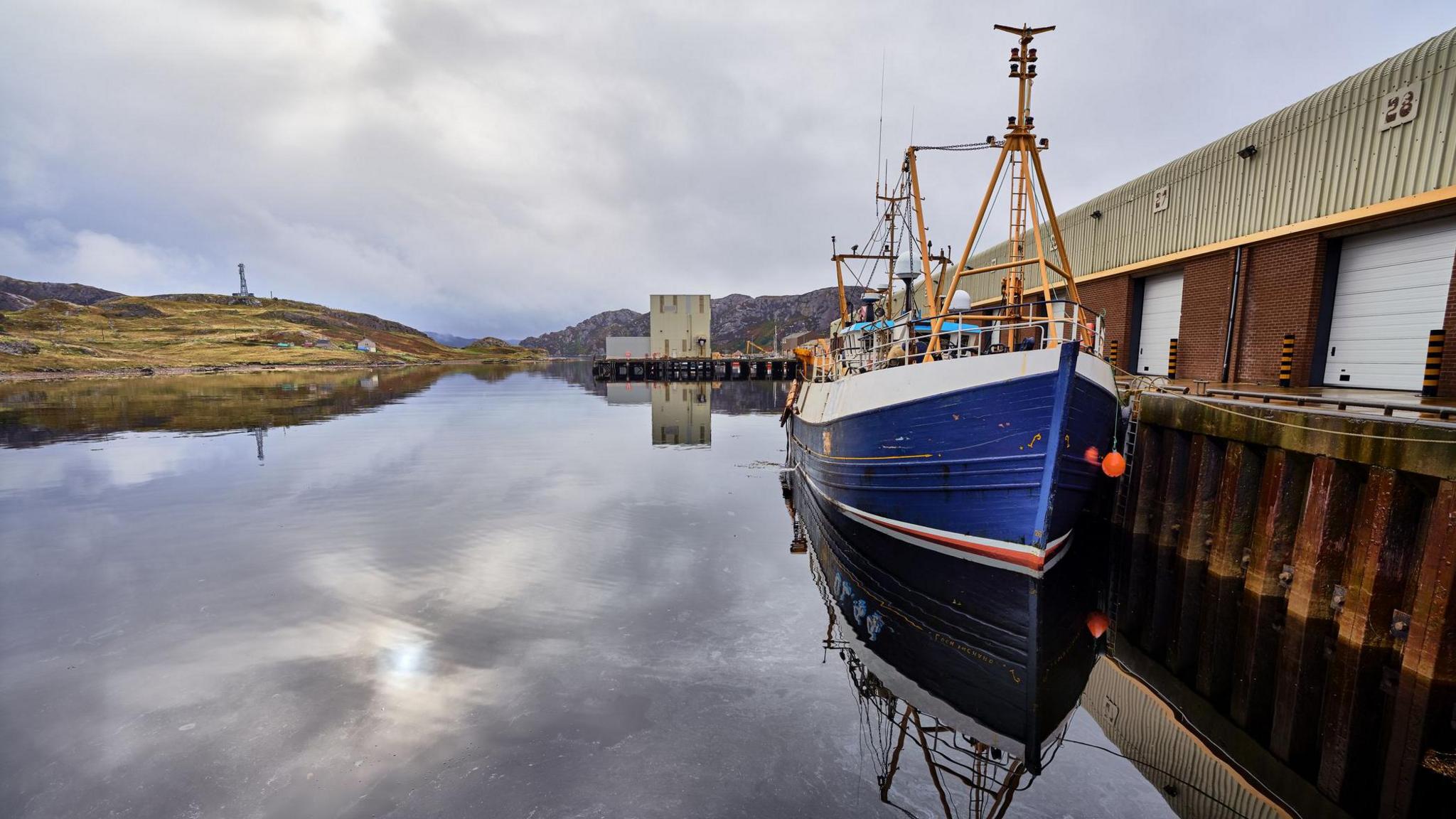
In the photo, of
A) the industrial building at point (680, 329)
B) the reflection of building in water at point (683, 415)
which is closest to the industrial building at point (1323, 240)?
the reflection of building in water at point (683, 415)

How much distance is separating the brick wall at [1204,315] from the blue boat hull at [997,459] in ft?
31.1

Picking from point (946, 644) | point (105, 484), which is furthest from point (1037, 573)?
point (105, 484)

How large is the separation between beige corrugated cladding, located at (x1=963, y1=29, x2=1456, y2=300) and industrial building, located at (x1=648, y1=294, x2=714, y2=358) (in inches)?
2473

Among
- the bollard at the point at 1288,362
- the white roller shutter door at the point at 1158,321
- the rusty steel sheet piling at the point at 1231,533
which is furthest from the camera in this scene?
the white roller shutter door at the point at 1158,321

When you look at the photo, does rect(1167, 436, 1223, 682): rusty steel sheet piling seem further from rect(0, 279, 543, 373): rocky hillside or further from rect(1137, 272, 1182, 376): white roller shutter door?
rect(0, 279, 543, 373): rocky hillside

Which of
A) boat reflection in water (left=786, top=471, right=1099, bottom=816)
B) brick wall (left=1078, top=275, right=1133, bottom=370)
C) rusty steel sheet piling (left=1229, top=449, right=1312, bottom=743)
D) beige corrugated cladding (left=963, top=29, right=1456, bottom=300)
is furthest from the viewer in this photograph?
brick wall (left=1078, top=275, right=1133, bottom=370)

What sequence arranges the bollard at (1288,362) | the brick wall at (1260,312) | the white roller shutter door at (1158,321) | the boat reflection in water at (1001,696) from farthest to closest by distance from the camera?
the white roller shutter door at (1158,321)
the bollard at (1288,362)
the brick wall at (1260,312)
the boat reflection in water at (1001,696)

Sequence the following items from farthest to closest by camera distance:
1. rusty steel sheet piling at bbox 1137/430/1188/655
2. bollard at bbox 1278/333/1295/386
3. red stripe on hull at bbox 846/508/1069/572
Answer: bollard at bbox 1278/333/1295/386, rusty steel sheet piling at bbox 1137/430/1188/655, red stripe on hull at bbox 846/508/1069/572

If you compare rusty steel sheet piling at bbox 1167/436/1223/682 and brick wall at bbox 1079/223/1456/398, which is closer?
rusty steel sheet piling at bbox 1167/436/1223/682

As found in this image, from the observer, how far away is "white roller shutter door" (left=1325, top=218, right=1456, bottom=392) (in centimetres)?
1185

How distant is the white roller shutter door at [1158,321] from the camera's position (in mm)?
19328

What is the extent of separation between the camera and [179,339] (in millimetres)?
117938

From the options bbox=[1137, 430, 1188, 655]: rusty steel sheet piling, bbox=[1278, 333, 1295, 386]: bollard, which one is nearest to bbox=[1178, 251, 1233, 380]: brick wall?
bbox=[1278, 333, 1295, 386]: bollard

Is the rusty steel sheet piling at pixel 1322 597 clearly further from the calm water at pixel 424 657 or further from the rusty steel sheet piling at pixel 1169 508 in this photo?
the calm water at pixel 424 657
